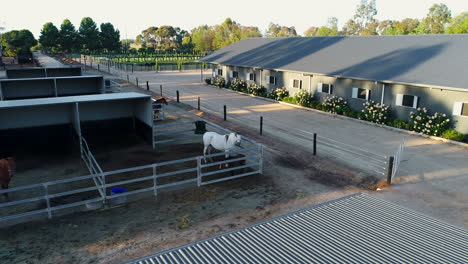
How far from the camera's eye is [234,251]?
5992 mm

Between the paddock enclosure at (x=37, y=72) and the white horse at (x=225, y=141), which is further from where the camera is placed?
the paddock enclosure at (x=37, y=72)

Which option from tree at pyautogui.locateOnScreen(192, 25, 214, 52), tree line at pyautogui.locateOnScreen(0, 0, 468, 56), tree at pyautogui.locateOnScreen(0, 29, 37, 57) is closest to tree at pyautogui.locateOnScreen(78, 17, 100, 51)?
tree line at pyautogui.locateOnScreen(0, 0, 468, 56)

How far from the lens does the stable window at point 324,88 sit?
28041 mm

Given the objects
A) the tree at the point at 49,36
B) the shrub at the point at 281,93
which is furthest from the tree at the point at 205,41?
the shrub at the point at 281,93

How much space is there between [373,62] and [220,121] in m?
12.4

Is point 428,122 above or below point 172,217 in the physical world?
above

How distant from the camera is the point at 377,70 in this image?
2470 cm

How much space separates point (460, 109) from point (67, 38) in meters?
128

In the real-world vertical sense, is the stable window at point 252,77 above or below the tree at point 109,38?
below

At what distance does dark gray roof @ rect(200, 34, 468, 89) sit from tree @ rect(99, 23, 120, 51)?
101 metres

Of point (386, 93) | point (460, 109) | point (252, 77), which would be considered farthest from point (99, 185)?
point (252, 77)

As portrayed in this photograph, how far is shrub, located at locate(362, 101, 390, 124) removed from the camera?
23.0 m

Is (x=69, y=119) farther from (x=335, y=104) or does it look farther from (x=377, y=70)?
(x=377, y=70)

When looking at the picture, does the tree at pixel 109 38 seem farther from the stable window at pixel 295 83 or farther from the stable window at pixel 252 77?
the stable window at pixel 295 83
